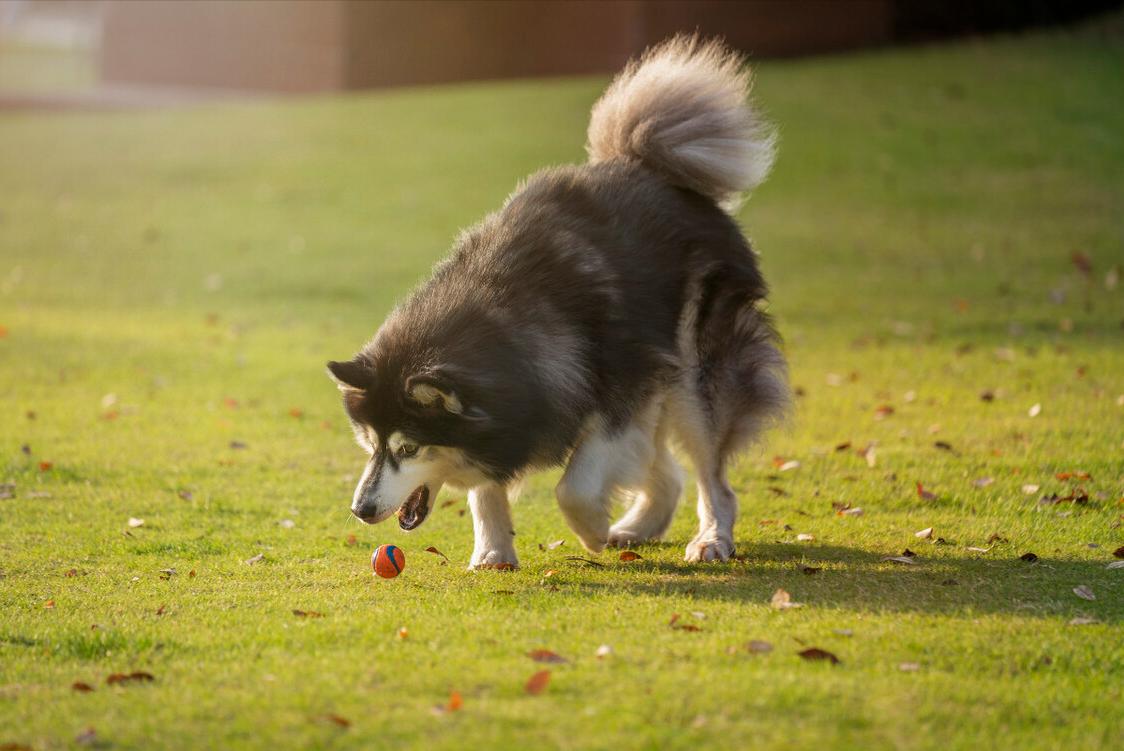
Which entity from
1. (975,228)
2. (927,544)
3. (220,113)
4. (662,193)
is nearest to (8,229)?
(220,113)

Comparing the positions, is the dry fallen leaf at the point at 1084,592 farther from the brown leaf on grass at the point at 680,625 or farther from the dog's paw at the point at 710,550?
the brown leaf on grass at the point at 680,625

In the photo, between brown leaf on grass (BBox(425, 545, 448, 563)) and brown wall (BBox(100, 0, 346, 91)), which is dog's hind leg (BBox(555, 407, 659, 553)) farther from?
brown wall (BBox(100, 0, 346, 91))

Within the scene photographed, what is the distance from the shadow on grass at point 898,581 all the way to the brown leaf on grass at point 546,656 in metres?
1.01

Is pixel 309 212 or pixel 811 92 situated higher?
pixel 811 92

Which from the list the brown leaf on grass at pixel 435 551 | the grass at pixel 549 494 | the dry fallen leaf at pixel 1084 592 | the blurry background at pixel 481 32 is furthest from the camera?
the blurry background at pixel 481 32

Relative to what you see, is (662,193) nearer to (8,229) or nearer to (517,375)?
(517,375)

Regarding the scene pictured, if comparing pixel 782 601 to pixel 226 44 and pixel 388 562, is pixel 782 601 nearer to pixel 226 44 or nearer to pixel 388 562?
pixel 388 562

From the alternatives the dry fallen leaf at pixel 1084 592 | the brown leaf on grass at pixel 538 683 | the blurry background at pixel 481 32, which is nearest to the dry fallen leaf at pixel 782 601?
the dry fallen leaf at pixel 1084 592

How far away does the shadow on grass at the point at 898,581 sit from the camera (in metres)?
5.52

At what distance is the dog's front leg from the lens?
6430 millimetres

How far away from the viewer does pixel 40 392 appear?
10.8 meters

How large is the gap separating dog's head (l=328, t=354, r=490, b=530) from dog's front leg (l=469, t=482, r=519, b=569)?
0.41 meters

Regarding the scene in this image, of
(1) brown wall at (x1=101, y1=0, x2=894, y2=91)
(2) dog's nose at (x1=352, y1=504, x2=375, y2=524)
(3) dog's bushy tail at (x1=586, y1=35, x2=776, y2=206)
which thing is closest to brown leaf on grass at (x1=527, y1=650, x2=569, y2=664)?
(2) dog's nose at (x1=352, y1=504, x2=375, y2=524)

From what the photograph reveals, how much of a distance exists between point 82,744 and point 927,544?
405 cm
